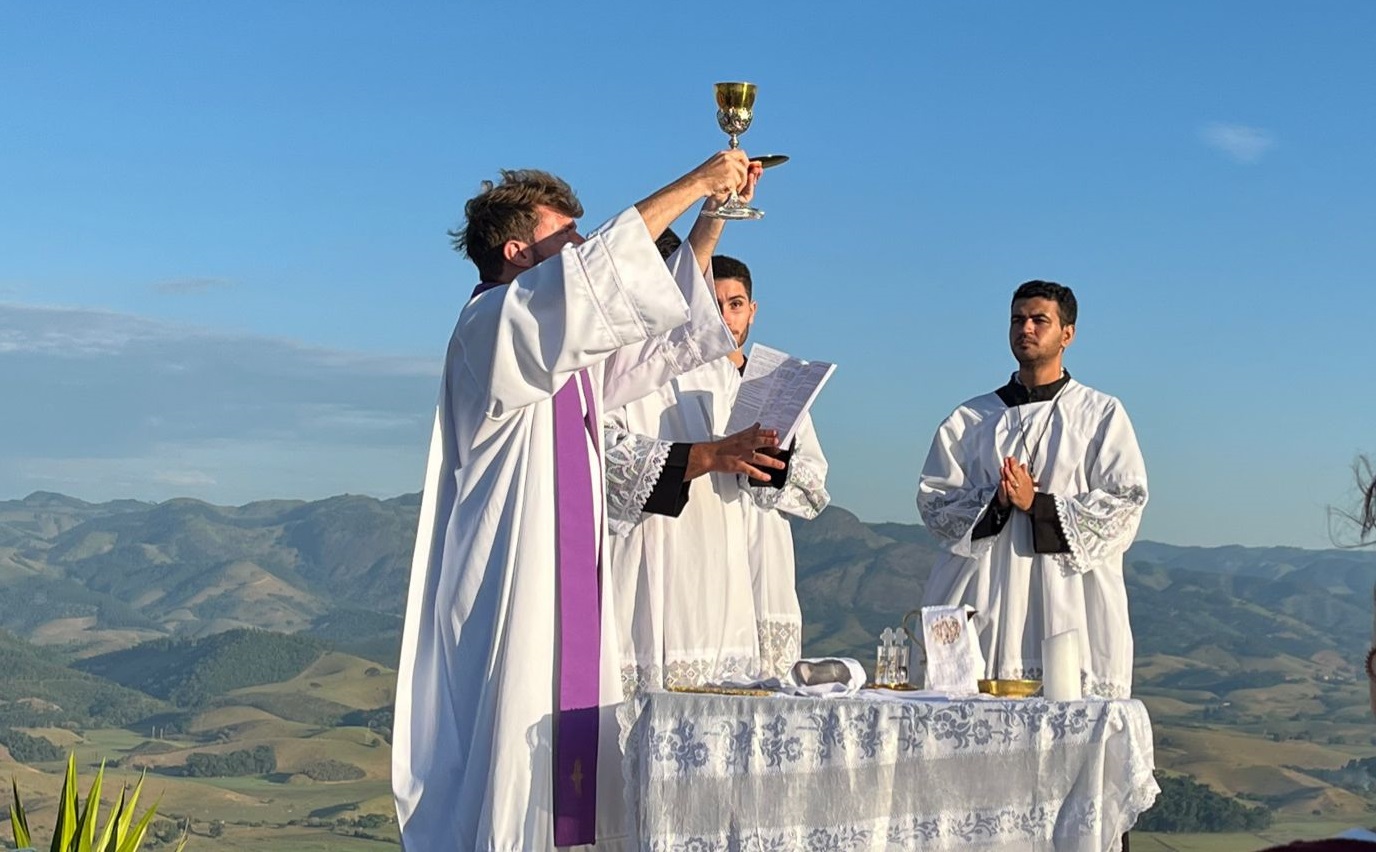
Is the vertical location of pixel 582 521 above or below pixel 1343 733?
above

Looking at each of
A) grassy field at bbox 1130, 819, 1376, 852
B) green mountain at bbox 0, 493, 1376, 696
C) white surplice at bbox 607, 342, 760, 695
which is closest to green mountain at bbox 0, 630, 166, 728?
green mountain at bbox 0, 493, 1376, 696

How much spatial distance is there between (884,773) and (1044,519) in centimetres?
236

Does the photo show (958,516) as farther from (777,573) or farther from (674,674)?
(674,674)

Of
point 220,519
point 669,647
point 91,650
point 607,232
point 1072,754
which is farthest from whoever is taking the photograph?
point 220,519

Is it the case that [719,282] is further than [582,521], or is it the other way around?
[719,282]

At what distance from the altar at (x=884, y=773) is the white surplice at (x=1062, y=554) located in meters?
2.17

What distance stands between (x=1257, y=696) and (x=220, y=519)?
41.3 feet

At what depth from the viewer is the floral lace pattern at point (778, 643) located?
18.6 feet

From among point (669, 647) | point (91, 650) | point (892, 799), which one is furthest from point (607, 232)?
point (91, 650)

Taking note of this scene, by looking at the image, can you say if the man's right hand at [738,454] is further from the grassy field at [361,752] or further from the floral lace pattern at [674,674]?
the grassy field at [361,752]

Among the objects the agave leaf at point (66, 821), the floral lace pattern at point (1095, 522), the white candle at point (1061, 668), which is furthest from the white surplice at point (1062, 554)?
the agave leaf at point (66, 821)

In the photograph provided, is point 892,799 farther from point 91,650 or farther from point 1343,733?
point 91,650

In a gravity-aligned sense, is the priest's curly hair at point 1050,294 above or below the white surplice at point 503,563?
above

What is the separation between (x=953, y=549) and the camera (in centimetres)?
588
